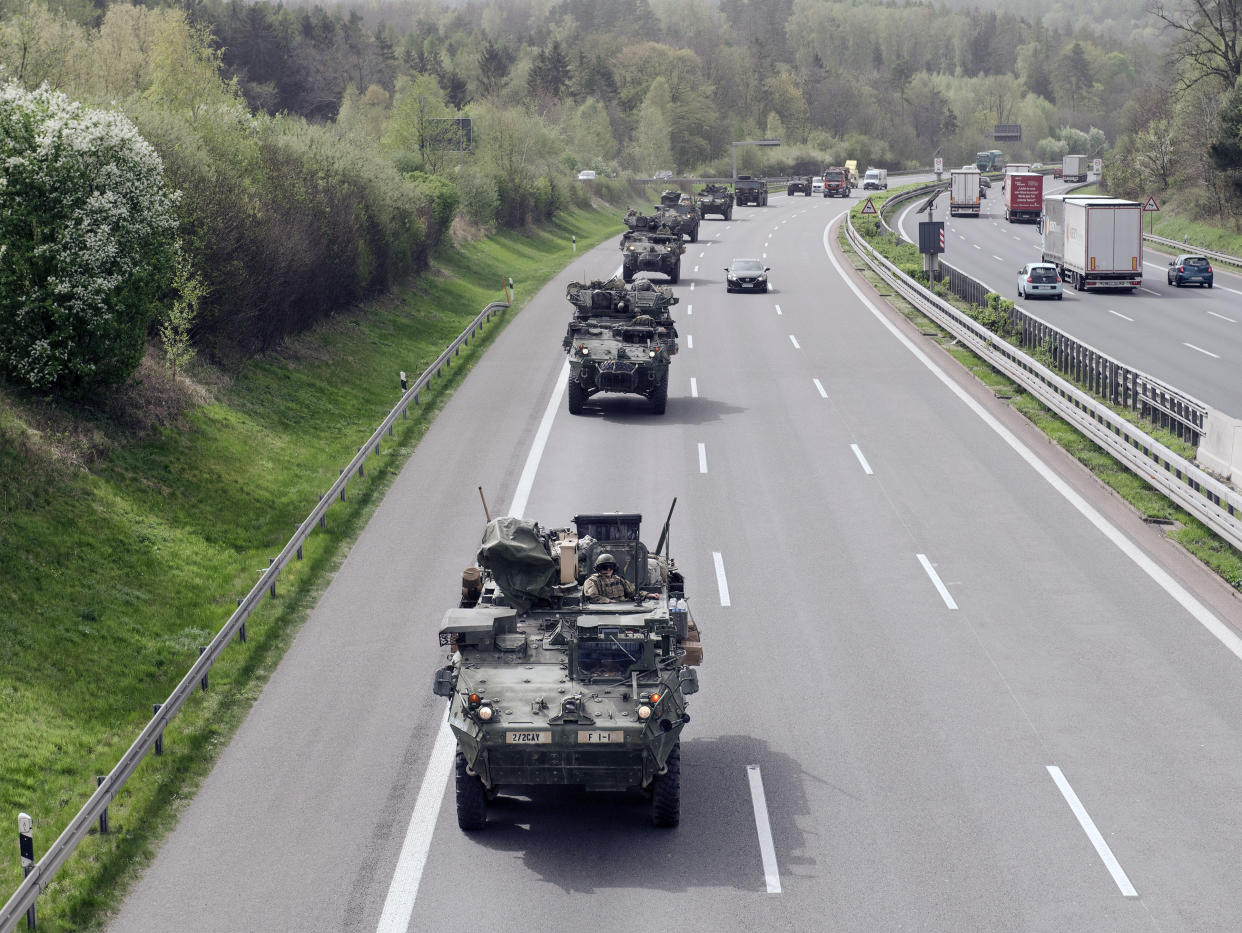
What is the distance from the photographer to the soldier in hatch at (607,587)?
16297 mm

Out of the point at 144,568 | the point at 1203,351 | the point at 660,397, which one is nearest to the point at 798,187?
the point at 1203,351

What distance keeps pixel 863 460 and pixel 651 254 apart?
3089 centimetres

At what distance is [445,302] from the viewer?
54312 mm

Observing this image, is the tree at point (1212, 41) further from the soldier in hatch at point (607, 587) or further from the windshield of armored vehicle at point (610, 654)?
the windshield of armored vehicle at point (610, 654)

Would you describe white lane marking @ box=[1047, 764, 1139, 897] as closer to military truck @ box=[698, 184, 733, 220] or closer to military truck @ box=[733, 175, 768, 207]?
military truck @ box=[698, 184, 733, 220]

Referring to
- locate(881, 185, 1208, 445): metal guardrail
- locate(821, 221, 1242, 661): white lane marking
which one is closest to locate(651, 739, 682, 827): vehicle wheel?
locate(821, 221, 1242, 661): white lane marking

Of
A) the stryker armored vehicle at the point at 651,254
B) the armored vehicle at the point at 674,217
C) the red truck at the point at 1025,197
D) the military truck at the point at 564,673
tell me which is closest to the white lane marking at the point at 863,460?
the military truck at the point at 564,673

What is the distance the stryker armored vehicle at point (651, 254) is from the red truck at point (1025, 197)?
43884mm

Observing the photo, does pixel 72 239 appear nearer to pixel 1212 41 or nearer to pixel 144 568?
pixel 144 568

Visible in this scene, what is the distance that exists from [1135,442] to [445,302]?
3057cm

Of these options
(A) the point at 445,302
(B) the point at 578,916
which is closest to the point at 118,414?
(B) the point at 578,916

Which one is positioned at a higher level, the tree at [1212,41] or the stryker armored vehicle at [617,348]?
the tree at [1212,41]

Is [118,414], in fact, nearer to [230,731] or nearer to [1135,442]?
[230,731]

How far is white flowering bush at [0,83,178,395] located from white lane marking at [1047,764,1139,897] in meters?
18.3
